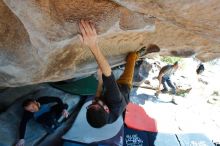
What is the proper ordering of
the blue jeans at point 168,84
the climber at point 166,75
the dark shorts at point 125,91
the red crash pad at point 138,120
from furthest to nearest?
the blue jeans at point 168,84 < the climber at point 166,75 < the red crash pad at point 138,120 < the dark shorts at point 125,91

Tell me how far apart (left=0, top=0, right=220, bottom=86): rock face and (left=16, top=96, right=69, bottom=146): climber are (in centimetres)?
57

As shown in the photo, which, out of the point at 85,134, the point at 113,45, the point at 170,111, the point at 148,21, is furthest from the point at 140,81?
the point at 148,21

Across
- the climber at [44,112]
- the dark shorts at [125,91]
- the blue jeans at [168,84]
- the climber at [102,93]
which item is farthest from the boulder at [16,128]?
the blue jeans at [168,84]

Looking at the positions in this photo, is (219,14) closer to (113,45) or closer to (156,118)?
(113,45)

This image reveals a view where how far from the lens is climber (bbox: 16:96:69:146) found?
19.1 feet

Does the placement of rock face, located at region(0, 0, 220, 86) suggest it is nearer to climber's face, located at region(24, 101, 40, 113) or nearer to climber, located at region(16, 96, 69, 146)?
climber's face, located at region(24, 101, 40, 113)

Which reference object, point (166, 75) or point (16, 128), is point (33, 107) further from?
point (166, 75)

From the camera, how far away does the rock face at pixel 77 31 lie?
3.00m

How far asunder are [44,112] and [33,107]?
0.52 m

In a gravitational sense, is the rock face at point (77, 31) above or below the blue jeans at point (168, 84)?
above

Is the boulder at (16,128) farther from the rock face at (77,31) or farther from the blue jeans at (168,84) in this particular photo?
the blue jeans at (168,84)

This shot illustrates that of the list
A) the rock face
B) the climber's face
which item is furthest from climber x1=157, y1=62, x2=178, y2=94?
the climber's face

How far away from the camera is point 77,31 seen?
3.32 meters

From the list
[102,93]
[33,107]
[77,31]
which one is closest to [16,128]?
[33,107]
